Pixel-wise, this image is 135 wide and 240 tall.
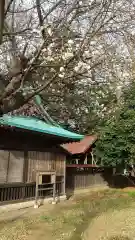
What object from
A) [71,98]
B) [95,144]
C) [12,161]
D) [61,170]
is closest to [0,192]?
[12,161]

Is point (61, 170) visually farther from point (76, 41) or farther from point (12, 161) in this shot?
point (76, 41)

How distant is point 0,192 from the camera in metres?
14.5

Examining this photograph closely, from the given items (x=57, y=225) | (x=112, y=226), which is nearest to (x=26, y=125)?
(x=57, y=225)

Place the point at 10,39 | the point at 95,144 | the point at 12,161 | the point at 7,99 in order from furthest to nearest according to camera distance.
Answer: the point at 95,144
the point at 12,161
the point at 10,39
the point at 7,99

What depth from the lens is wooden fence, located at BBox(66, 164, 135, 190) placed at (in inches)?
877

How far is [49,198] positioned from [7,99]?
12419mm

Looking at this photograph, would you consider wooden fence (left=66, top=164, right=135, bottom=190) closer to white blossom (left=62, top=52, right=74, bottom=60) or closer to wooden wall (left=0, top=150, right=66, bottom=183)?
wooden wall (left=0, top=150, right=66, bottom=183)

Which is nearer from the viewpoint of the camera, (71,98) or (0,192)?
(71,98)

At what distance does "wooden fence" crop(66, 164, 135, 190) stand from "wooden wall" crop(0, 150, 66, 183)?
174 inches

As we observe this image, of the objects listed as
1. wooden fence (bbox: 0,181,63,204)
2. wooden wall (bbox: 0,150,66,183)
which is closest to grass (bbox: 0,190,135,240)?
wooden fence (bbox: 0,181,63,204)

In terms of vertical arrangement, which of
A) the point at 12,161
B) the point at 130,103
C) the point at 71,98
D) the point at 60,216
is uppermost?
the point at 130,103

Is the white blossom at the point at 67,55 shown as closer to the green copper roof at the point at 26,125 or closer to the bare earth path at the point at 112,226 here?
the bare earth path at the point at 112,226

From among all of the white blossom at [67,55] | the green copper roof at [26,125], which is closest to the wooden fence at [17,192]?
the green copper roof at [26,125]

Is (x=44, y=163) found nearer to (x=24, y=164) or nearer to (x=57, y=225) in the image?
(x=24, y=164)
